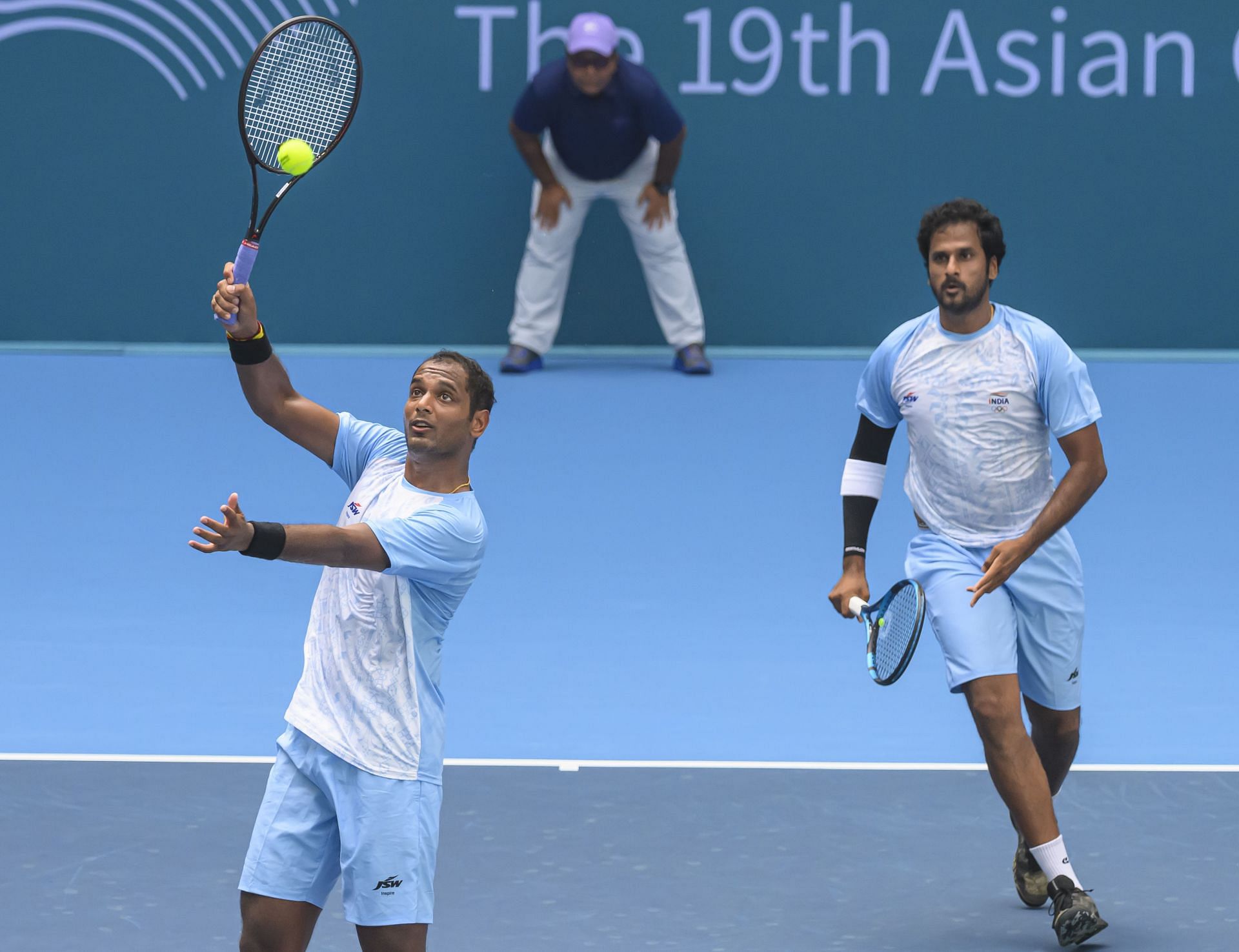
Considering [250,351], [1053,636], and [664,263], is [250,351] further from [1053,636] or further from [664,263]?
[664,263]

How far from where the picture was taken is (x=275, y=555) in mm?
3650

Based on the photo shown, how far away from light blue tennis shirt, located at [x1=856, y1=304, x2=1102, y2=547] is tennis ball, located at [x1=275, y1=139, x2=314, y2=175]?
4.80ft

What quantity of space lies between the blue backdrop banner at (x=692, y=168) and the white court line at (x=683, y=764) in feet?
22.6

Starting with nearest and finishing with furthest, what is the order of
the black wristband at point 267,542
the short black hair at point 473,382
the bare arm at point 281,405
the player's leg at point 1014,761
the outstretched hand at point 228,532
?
the outstretched hand at point 228,532
the black wristband at point 267,542
the short black hair at point 473,382
the bare arm at point 281,405
the player's leg at point 1014,761

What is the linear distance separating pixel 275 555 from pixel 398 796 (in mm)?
583

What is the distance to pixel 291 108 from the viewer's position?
573cm

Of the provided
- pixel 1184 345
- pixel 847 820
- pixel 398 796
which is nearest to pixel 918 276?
pixel 1184 345

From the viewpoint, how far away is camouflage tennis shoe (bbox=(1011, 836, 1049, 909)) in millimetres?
4930

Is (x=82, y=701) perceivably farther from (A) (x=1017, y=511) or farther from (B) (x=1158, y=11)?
(B) (x=1158, y=11)

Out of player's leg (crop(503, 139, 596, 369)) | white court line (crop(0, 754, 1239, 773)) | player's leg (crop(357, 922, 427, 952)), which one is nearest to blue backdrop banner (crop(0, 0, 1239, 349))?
player's leg (crop(503, 139, 596, 369))

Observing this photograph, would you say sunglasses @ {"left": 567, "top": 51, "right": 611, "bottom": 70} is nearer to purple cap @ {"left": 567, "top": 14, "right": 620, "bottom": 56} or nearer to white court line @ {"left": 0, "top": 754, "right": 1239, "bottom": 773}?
purple cap @ {"left": 567, "top": 14, "right": 620, "bottom": 56}

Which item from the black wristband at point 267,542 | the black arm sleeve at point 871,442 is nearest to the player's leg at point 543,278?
the black arm sleeve at point 871,442

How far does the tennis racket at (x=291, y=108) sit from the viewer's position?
4829mm

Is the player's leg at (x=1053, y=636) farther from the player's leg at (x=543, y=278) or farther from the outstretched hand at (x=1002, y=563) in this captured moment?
the player's leg at (x=543, y=278)
